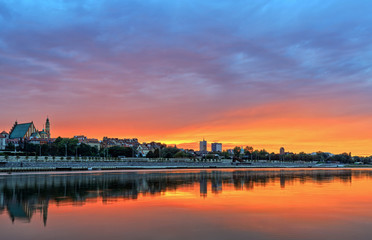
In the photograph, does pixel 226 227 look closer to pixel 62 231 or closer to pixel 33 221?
pixel 62 231

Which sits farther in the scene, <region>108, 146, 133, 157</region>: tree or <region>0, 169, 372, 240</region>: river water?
<region>108, 146, 133, 157</region>: tree

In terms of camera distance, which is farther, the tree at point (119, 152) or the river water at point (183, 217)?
the tree at point (119, 152)

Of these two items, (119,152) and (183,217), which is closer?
(183,217)

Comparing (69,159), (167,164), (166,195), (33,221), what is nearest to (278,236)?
(33,221)

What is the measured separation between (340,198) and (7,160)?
3054 inches

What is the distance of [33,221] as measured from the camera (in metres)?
21.4

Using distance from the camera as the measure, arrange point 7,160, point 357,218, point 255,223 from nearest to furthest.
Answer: point 255,223 → point 357,218 → point 7,160

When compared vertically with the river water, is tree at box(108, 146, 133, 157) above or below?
above

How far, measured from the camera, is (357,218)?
23.1 meters

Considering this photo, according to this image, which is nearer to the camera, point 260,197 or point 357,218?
point 357,218

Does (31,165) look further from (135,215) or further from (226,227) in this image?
(226,227)

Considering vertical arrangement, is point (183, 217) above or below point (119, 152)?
below

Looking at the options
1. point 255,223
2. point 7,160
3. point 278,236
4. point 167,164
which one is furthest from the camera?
point 167,164

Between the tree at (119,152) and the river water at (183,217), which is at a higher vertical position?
the tree at (119,152)
